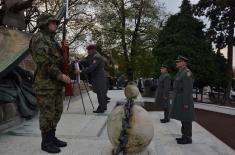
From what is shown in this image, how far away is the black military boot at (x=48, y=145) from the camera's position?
18.5 feet

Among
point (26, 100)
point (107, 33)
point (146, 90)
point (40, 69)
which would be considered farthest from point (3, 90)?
point (146, 90)

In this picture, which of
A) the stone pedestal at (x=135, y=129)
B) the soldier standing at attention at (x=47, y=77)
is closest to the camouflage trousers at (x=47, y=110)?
the soldier standing at attention at (x=47, y=77)

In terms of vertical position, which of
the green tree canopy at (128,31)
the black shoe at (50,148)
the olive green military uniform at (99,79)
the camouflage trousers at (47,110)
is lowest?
the black shoe at (50,148)

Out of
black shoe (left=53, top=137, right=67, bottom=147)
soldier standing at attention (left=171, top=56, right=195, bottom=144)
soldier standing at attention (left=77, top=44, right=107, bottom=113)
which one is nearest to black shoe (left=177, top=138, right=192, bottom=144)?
soldier standing at attention (left=171, top=56, right=195, bottom=144)

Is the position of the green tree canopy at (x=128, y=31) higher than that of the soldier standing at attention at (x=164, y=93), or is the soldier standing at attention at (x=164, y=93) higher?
the green tree canopy at (x=128, y=31)

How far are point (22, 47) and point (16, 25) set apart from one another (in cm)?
155

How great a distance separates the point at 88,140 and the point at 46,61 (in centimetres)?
165

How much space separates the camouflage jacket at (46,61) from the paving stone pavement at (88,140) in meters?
Result: 0.93

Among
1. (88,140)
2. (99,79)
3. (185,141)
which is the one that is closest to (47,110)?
(88,140)

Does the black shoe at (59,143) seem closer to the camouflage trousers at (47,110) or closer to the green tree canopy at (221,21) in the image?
the camouflage trousers at (47,110)

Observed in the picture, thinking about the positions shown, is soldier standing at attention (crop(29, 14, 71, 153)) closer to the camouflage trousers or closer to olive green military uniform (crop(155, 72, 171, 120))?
the camouflage trousers

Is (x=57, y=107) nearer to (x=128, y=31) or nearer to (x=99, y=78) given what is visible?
(x=99, y=78)

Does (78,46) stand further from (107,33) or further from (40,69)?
(40,69)

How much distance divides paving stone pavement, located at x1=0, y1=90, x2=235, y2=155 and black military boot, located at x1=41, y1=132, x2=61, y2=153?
79mm
